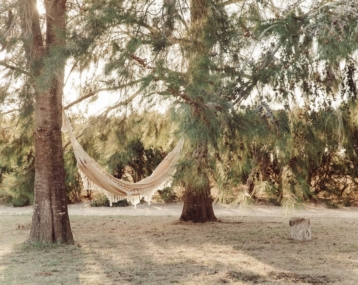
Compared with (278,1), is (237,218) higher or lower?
lower

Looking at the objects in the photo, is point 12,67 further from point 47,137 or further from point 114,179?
point 114,179

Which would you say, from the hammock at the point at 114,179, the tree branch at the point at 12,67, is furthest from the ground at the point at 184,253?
the tree branch at the point at 12,67

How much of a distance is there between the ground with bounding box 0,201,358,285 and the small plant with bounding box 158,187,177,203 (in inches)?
64.6

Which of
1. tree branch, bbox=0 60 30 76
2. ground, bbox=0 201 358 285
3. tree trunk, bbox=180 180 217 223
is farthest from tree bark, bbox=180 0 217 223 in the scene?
tree branch, bbox=0 60 30 76

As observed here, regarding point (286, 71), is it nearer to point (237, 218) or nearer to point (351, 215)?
point (237, 218)

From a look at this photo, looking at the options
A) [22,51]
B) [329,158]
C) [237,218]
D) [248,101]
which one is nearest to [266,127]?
[248,101]

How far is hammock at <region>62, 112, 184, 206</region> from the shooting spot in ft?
16.7

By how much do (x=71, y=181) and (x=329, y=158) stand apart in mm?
4193

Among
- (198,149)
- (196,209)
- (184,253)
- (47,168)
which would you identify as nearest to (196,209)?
(196,209)

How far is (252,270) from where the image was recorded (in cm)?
392

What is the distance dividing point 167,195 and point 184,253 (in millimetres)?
4472

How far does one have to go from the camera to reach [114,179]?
5.33 meters

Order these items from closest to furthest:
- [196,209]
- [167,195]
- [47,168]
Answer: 1. [47,168]
2. [196,209]
3. [167,195]

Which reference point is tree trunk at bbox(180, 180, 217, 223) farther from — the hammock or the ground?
the hammock
